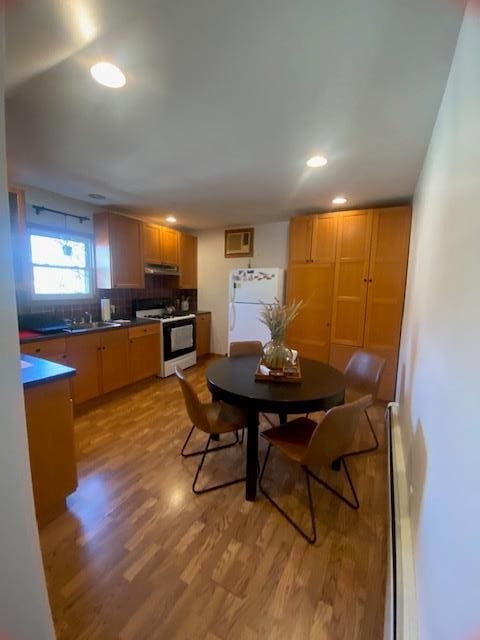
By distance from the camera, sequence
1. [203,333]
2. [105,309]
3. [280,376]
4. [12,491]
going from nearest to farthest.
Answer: [12,491] < [280,376] < [105,309] < [203,333]

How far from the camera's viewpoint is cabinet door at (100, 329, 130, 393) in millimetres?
3125

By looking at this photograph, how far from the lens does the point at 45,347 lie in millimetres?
2525

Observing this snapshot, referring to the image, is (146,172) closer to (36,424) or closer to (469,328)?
(36,424)

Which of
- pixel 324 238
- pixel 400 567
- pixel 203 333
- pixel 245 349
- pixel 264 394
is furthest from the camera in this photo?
pixel 203 333

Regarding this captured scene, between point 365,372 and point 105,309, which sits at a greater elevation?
point 105,309

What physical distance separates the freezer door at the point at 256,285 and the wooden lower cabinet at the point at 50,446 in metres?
2.78

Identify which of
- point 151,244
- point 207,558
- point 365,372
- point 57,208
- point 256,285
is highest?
point 57,208

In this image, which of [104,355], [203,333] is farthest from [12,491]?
[203,333]

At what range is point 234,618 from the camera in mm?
1134

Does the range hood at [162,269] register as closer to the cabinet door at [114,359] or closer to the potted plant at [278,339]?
the cabinet door at [114,359]

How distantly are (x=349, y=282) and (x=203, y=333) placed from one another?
2.69m

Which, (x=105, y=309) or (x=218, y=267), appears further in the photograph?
(x=218, y=267)

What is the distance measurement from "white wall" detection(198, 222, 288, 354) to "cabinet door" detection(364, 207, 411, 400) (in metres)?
1.68

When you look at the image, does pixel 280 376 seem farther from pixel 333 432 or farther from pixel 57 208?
pixel 57 208
